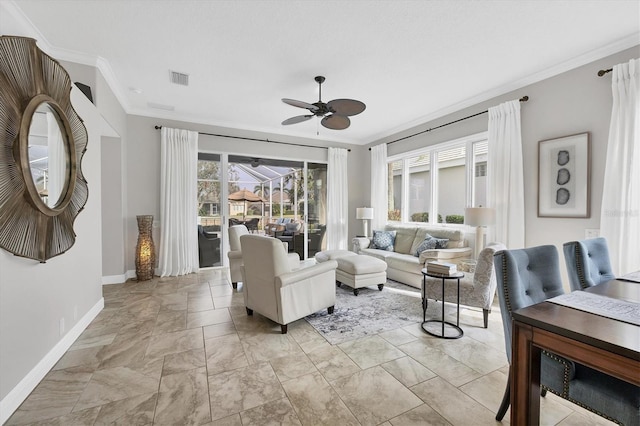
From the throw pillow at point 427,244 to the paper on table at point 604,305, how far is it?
2.97 meters

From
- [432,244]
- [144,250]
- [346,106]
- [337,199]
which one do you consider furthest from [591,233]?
[144,250]

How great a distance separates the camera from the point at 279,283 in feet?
8.91

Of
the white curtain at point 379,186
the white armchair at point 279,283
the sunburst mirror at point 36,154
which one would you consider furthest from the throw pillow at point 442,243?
the sunburst mirror at point 36,154

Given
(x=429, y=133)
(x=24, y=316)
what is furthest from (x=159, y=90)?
(x=429, y=133)

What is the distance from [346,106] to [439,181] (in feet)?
9.46

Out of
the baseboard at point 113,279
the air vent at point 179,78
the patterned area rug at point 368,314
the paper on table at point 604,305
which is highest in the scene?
the air vent at point 179,78

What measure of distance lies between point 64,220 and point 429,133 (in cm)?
537

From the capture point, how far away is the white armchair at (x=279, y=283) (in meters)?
2.75

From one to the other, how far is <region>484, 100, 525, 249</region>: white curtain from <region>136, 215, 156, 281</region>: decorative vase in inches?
214

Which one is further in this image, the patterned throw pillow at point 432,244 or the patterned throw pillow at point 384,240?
the patterned throw pillow at point 384,240

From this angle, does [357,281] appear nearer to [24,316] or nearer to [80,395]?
[80,395]

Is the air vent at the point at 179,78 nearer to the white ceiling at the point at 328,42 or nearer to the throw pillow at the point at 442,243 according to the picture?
the white ceiling at the point at 328,42

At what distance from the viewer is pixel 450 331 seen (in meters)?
2.85

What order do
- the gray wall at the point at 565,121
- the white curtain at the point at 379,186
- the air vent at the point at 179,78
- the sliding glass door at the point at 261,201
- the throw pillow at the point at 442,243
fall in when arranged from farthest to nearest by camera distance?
1. the white curtain at the point at 379,186
2. the sliding glass door at the point at 261,201
3. the throw pillow at the point at 442,243
4. the air vent at the point at 179,78
5. the gray wall at the point at 565,121
